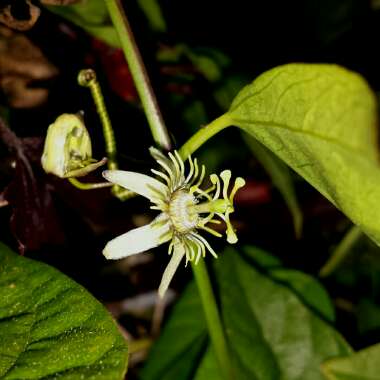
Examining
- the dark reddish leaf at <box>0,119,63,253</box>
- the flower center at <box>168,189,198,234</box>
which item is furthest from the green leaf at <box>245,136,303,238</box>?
the dark reddish leaf at <box>0,119,63,253</box>

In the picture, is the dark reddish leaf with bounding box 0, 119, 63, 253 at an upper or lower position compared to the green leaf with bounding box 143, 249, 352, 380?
upper

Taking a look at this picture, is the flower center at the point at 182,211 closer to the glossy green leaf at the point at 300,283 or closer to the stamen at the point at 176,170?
the stamen at the point at 176,170

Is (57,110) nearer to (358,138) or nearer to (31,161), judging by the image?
(31,161)

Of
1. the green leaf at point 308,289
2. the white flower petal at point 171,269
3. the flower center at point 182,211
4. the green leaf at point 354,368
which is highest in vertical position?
the flower center at point 182,211

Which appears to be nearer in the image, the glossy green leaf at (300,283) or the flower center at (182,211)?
the flower center at (182,211)

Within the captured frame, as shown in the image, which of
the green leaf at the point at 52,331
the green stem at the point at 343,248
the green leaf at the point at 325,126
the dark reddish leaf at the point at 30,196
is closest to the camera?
the green leaf at the point at 325,126

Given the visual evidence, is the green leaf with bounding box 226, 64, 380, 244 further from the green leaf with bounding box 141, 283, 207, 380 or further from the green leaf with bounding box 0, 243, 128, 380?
the green leaf with bounding box 141, 283, 207, 380

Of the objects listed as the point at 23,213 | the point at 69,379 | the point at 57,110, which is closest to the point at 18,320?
the point at 69,379

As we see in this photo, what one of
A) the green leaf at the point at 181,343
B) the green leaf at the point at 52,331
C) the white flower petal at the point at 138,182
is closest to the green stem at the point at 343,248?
the green leaf at the point at 181,343
